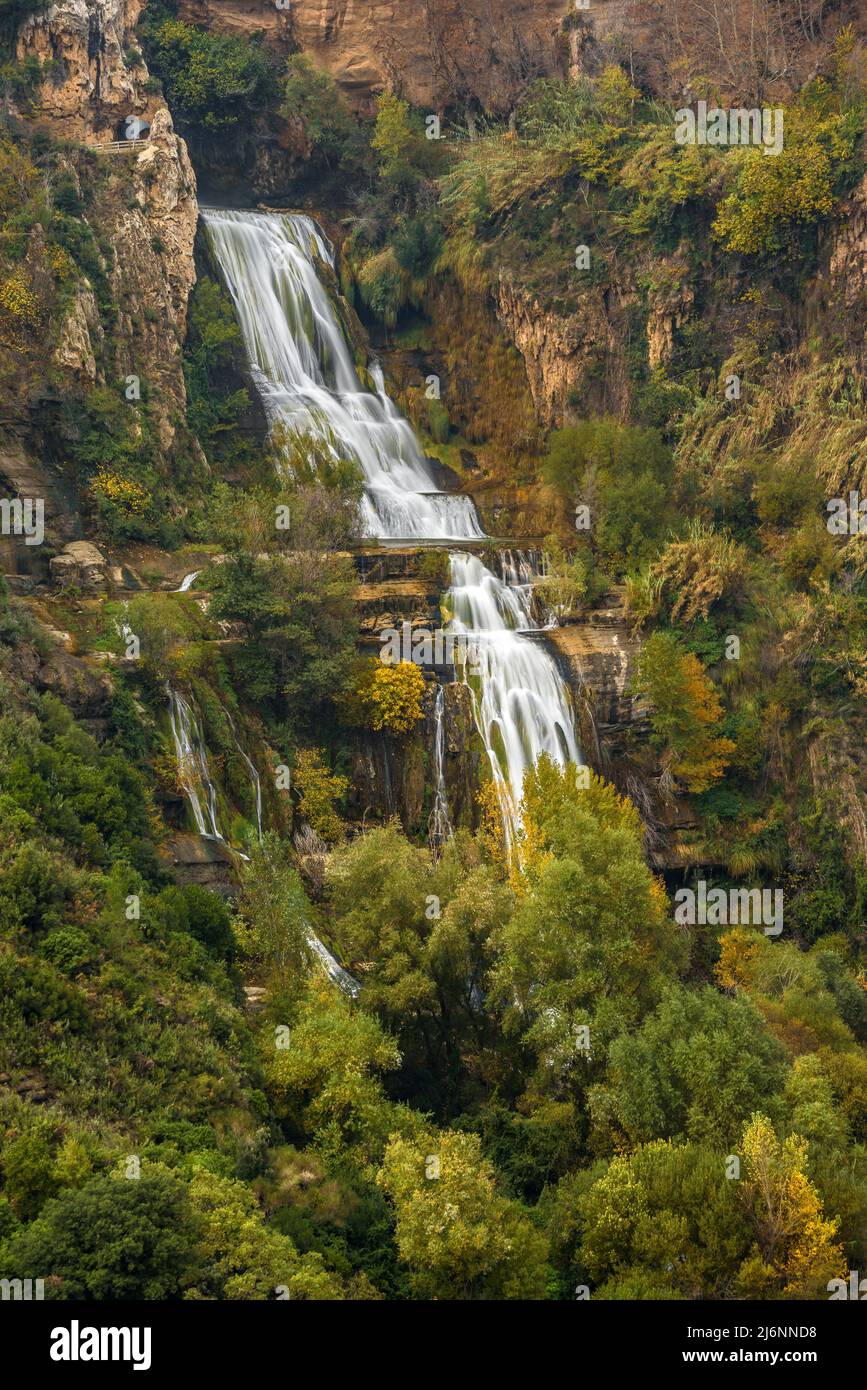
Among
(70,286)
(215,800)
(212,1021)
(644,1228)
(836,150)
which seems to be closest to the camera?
(644,1228)

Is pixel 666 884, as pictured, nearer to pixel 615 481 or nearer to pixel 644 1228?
pixel 615 481

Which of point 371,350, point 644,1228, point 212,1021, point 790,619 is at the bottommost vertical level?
point 644,1228

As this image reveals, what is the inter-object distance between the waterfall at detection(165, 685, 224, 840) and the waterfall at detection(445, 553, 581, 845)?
819cm

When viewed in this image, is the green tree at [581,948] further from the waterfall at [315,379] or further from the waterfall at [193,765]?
the waterfall at [315,379]

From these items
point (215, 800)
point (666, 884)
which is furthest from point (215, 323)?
point (666, 884)

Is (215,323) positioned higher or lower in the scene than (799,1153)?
higher

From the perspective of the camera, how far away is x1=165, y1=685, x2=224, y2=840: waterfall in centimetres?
3142

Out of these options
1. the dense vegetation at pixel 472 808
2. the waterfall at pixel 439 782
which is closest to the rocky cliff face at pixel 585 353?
the dense vegetation at pixel 472 808

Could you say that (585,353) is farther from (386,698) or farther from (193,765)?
(193,765)

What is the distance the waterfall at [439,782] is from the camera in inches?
1433

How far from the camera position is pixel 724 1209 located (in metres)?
20.2

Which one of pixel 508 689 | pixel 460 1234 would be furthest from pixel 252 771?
pixel 460 1234

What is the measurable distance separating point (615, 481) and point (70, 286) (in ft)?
60.0

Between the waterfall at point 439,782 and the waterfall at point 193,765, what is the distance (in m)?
6.86
